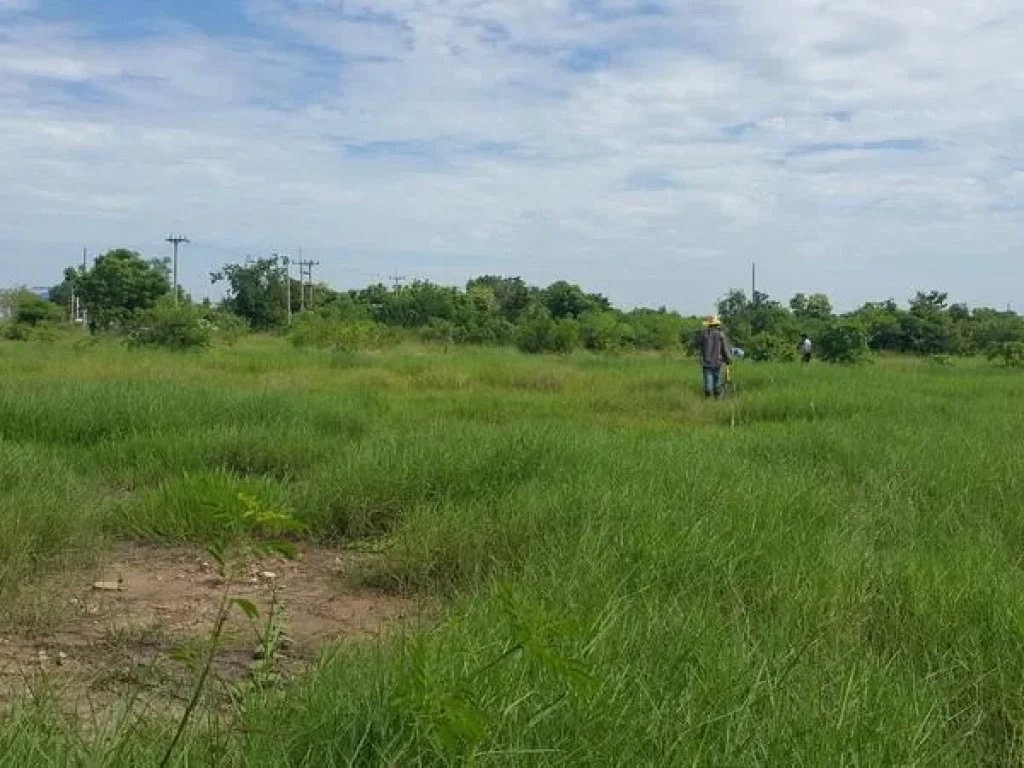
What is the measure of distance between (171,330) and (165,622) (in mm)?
19507

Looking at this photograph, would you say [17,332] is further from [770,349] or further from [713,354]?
[713,354]

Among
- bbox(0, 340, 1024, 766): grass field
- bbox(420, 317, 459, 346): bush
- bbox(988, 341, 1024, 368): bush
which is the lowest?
bbox(0, 340, 1024, 766): grass field

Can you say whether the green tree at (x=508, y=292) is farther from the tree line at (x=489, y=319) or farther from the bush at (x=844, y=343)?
the bush at (x=844, y=343)

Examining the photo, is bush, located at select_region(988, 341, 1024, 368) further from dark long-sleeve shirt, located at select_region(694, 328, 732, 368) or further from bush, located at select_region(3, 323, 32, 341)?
bush, located at select_region(3, 323, 32, 341)

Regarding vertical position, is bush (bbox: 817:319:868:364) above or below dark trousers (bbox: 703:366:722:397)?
above

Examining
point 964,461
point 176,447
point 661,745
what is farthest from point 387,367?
point 661,745

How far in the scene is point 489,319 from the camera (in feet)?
132

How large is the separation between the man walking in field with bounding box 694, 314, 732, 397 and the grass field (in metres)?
4.21

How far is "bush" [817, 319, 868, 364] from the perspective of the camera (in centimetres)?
2586

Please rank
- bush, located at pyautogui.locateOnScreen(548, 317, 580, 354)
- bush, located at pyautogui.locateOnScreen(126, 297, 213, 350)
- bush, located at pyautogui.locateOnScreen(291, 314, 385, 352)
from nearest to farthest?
bush, located at pyautogui.locateOnScreen(126, 297, 213, 350)
bush, located at pyautogui.locateOnScreen(291, 314, 385, 352)
bush, located at pyautogui.locateOnScreen(548, 317, 580, 354)

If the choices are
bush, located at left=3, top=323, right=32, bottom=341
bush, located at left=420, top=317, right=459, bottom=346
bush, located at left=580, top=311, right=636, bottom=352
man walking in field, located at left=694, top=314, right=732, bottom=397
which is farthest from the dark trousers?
bush, located at left=3, top=323, right=32, bottom=341

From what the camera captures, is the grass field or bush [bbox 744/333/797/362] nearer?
the grass field

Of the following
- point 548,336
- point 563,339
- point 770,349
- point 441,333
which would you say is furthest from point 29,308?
point 770,349

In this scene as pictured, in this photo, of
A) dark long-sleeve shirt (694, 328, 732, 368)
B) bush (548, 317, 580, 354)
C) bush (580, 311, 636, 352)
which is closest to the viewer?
dark long-sleeve shirt (694, 328, 732, 368)
